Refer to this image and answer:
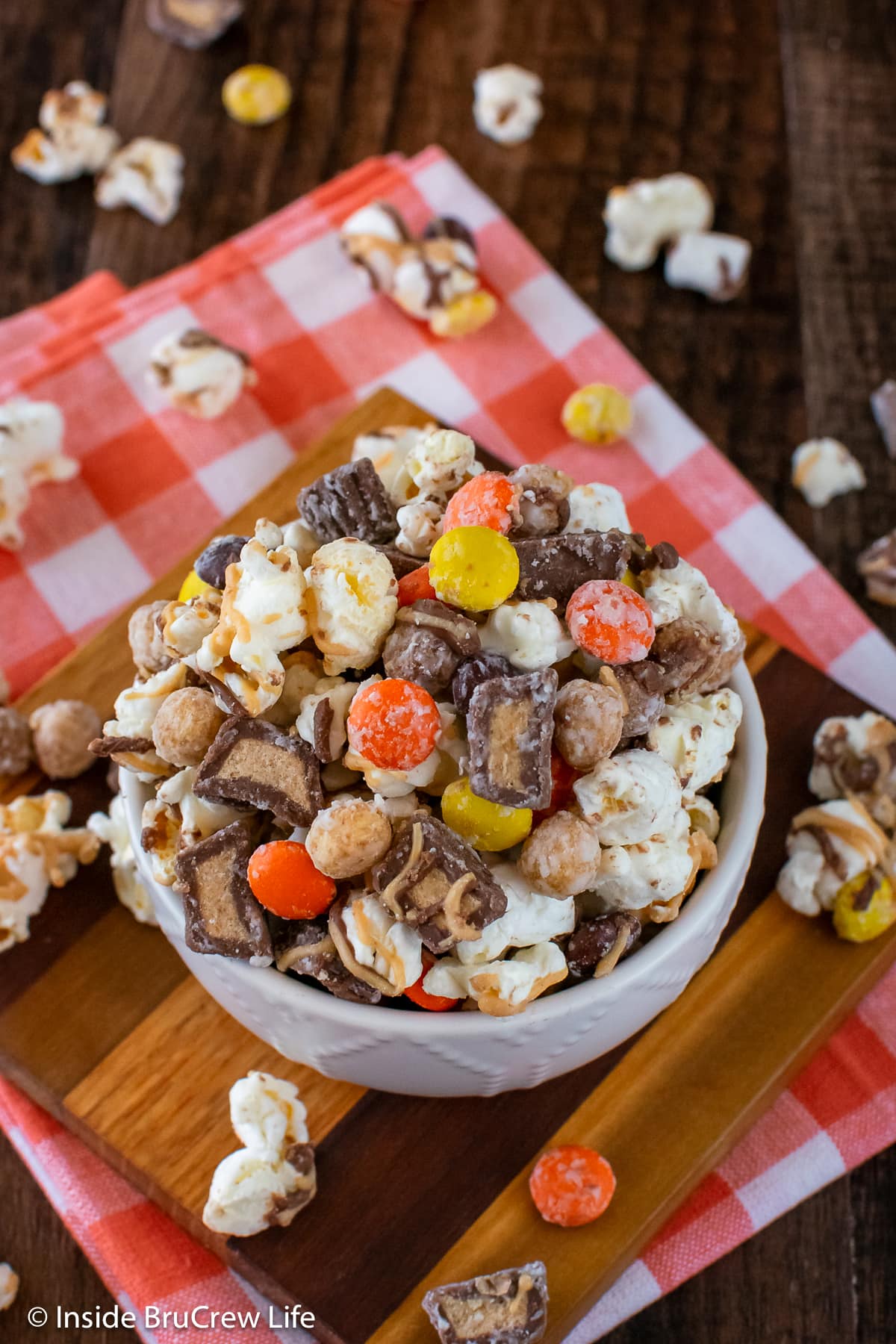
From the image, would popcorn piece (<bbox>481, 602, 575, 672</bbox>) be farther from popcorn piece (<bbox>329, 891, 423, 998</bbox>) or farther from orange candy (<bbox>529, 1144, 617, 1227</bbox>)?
orange candy (<bbox>529, 1144, 617, 1227</bbox>)

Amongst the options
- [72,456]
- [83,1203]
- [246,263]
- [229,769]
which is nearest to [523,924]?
[229,769]

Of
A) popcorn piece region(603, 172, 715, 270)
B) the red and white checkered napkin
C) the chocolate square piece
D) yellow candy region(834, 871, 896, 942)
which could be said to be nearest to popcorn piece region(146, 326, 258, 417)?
the red and white checkered napkin

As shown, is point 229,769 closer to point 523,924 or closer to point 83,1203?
point 523,924

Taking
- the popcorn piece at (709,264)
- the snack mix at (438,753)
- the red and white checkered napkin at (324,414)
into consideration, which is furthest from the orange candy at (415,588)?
the popcorn piece at (709,264)

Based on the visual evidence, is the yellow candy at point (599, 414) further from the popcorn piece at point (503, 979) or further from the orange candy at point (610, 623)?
the popcorn piece at point (503, 979)

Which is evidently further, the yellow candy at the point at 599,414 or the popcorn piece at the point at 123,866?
the yellow candy at the point at 599,414

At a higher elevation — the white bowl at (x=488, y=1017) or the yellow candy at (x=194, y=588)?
the yellow candy at (x=194, y=588)

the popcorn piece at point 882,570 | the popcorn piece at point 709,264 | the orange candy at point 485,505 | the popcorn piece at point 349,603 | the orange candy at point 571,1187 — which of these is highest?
the popcorn piece at point 349,603

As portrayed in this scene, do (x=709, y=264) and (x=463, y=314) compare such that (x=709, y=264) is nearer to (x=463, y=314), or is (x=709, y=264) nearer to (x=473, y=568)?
(x=463, y=314)
